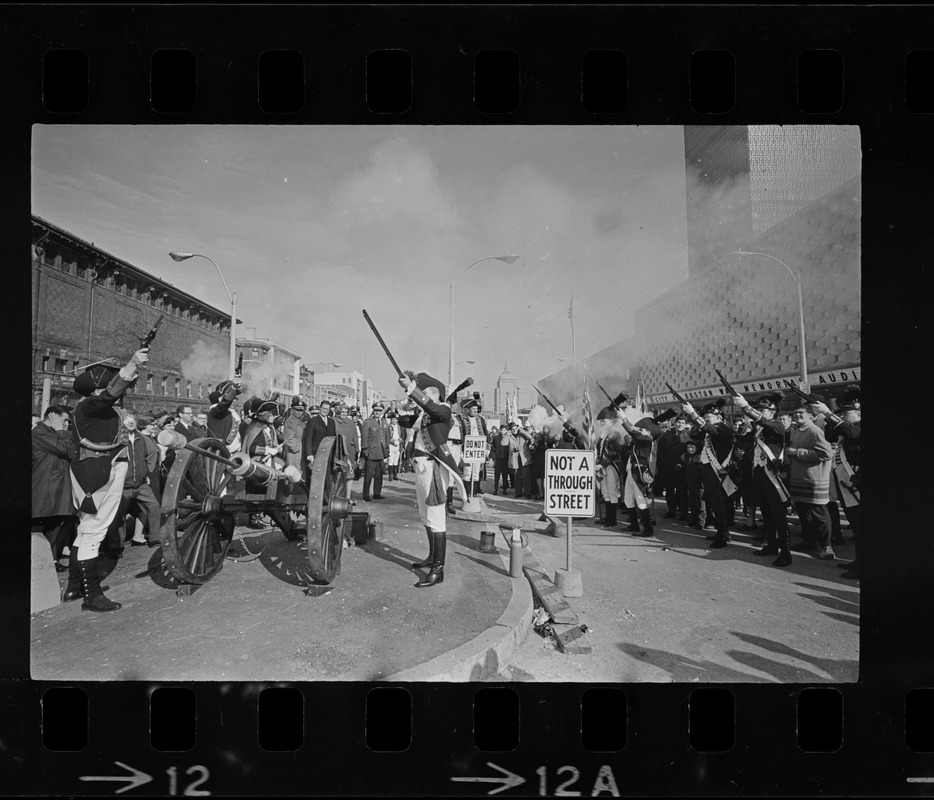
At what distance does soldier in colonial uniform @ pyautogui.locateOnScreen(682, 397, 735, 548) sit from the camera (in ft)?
19.6

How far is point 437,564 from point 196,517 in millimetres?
2358

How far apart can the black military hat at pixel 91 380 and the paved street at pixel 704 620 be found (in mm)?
3943

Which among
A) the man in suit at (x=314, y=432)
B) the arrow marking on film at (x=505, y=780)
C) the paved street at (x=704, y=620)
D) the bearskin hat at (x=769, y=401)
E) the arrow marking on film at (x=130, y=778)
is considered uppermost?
the bearskin hat at (x=769, y=401)

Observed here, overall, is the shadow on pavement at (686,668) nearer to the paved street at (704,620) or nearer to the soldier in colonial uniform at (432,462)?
the paved street at (704,620)

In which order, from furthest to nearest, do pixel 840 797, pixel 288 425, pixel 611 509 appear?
pixel 611 509 < pixel 288 425 < pixel 840 797

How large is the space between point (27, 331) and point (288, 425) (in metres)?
4.03

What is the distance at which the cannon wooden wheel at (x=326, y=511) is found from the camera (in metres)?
3.31

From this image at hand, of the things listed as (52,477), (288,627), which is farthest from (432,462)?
(52,477)

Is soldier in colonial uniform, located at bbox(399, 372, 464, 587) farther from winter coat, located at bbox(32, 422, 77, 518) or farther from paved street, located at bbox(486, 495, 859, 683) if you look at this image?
winter coat, located at bbox(32, 422, 77, 518)

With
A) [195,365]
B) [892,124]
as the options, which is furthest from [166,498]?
[195,365]

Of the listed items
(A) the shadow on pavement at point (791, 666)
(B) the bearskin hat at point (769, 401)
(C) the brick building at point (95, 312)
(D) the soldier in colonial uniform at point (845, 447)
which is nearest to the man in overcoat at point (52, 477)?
(C) the brick building at point (95, 312)

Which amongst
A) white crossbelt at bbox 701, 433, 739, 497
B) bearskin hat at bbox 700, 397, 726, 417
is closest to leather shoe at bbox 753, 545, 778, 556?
white crossbelt at bbox 701, 433, 739, 497
